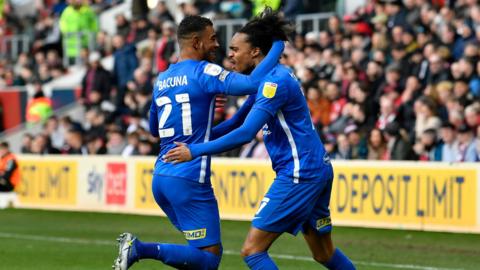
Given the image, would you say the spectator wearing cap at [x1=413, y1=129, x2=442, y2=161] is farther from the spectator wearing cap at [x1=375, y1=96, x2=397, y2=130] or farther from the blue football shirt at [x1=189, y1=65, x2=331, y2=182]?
the blue football shirt at [x1=189, y1=65, x2=331, y2=182]

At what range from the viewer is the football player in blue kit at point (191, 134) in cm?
862

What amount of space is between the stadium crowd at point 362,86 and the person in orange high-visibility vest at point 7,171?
155 cm

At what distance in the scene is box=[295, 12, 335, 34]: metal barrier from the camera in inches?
962

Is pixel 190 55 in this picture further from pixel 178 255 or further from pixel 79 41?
pixel 79 41

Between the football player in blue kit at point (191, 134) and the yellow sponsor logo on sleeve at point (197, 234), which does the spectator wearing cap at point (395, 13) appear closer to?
the football player in blue kit at point (191, 134)

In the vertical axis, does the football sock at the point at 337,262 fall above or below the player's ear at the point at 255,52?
below

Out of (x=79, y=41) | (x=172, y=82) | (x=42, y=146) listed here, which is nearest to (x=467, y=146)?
(x=172, y=82)

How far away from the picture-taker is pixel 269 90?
848cm

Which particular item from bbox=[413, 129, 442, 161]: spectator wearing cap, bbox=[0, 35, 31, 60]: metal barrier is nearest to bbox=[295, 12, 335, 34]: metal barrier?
bbox=[413, 129, 442, 161]: spectator wearing cap

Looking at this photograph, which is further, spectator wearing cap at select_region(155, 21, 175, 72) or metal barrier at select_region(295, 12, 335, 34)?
spectator wearing cap at select_region(155, 21, 175, 72)

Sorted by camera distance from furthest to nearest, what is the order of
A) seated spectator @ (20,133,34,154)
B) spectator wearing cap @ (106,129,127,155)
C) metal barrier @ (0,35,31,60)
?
metal barrier @ (0,35,31,60) → seated spectator @ (20,133,34,154) → spectator wearing cap @ (106,129,127,155)

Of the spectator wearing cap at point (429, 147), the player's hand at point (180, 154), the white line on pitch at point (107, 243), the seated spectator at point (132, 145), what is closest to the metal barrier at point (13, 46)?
the seated spectator at point (132, 145)

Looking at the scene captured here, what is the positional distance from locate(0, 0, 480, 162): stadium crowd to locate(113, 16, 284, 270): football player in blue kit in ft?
23.6

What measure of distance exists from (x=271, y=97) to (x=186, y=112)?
2.17ft
